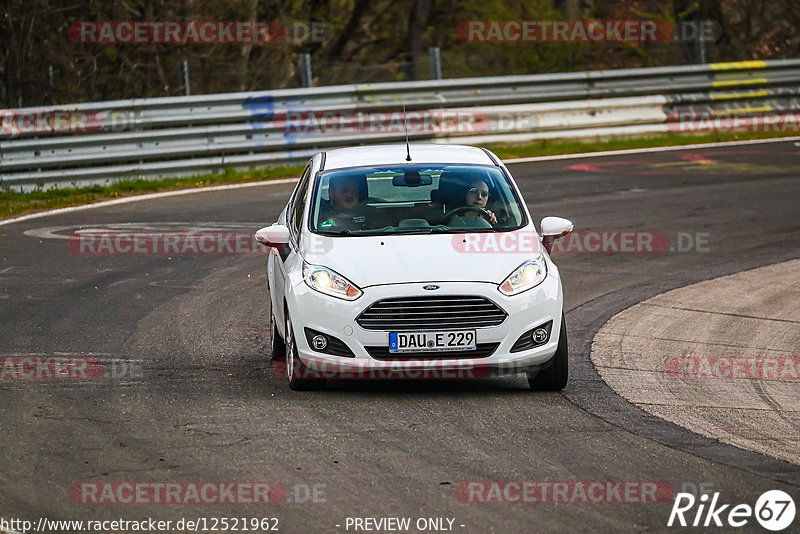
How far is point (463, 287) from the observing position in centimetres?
788

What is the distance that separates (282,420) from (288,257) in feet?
5.23

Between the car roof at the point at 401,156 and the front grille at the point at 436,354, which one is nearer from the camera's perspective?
the front grille at the point at 436,354

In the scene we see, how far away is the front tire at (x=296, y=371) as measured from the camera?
26.6ft

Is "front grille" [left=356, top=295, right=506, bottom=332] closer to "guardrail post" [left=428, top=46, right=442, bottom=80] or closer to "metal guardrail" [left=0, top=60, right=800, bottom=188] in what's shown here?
"metal guardrail" [left=0, top=60, right=800, bottom=188]

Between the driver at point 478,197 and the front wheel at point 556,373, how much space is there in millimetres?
1142

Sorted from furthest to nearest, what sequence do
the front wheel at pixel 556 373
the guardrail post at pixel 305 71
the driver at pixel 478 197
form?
the guardrail post at pixel 305 71 < the driver at pixel 478 197 < the front wheel at pixel 556 373

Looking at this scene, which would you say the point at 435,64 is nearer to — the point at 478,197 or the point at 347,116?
the point at 347,116

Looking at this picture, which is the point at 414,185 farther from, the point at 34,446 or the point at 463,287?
the point at 34,446

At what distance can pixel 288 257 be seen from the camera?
8.70 metres

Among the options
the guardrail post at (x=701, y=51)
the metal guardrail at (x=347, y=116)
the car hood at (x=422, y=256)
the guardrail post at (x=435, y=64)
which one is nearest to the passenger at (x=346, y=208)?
the car hood at (x=422, y=256)

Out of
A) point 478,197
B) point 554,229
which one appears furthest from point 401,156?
point 554,229

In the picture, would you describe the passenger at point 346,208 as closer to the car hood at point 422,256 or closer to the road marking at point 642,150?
the car hood at point 422,256

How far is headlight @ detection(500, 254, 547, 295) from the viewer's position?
26.3 feet

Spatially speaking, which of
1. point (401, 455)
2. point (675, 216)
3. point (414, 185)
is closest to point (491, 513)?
point (401, 455)
